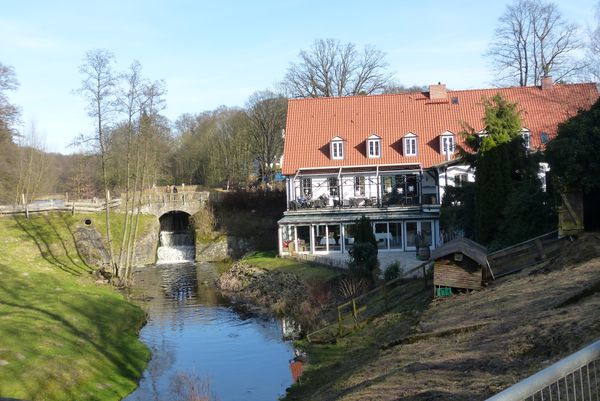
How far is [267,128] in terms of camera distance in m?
61.4

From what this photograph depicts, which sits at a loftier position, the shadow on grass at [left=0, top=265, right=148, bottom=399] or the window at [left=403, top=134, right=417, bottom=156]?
the window at [left=403, top=134, right=417, bottom=156]

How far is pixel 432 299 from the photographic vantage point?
63.0 feet

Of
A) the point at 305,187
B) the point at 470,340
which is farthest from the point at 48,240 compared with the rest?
the point at 470,340

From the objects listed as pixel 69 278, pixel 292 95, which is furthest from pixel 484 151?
pixel 292 95

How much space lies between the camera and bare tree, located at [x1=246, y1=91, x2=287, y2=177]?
2409 inches

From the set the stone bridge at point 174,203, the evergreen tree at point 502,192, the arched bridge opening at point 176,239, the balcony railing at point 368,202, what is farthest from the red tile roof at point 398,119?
the evergreen tree at point 502,192

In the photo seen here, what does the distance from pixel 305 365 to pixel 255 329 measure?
680 centimetres

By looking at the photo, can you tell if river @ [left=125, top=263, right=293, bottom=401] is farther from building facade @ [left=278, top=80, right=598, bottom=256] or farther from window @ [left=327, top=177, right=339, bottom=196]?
window @ [left=327, top=177, right=339, bottom=196]

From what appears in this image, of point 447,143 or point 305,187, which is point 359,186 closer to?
point 305,187

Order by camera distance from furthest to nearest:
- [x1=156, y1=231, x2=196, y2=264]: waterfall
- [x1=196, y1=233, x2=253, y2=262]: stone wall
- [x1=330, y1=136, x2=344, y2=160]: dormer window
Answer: [x1=156, y1=231, x2=196, y2=264]: waterfall, [x1=196, y1=233, x2=253, y2=262]: stone wall, [x1=330, y1=136, x2=344, y2=160]: dormer window

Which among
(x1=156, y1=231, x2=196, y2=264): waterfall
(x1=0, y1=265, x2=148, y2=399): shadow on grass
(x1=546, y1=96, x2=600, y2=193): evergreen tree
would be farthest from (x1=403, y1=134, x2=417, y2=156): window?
(x1=546, y1=96, x2=600, y2=193): evergreen tree

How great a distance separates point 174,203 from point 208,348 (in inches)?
1075

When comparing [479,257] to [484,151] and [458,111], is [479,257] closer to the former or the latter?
[484,151]

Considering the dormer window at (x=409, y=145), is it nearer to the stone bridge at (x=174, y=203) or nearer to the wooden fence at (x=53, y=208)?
the stone bridge at (x=174, y=203)
